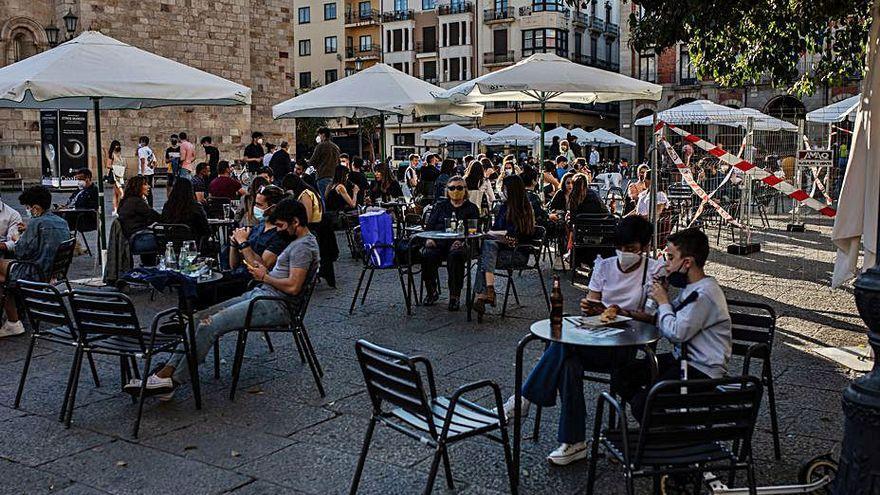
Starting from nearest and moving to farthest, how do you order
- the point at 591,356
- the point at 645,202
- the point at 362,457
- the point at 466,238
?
the point at 362,457
the point at 591,356
the point at 466,238
the point at 645,202

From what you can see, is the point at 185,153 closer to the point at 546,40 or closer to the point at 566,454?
the point at 566,454

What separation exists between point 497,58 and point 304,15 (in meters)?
17.9

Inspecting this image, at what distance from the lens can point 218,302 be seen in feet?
19.1

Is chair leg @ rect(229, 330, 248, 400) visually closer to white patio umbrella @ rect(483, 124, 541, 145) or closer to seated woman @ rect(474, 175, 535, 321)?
seated woman @ rect(474, 175, 535, 321)

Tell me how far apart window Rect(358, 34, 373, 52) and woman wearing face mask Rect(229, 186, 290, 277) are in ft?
189

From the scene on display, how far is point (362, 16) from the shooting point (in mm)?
62594

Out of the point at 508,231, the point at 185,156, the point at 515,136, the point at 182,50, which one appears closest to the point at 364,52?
the point at 182,50

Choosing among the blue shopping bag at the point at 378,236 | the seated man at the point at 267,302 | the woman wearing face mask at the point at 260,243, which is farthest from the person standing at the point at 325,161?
the seated man at the point at 267,302

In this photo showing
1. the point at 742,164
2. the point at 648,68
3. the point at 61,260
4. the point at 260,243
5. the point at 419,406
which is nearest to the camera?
the point at 419,406

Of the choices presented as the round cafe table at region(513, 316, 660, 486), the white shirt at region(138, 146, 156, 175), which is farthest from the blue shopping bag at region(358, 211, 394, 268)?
the white shirt at region(138, 146, 156, 175)

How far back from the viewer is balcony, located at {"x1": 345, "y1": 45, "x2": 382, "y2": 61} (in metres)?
61.9

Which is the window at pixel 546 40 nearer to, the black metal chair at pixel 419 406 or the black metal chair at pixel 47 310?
the black metal chair at pixel 47 310

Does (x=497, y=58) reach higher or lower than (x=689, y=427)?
higher

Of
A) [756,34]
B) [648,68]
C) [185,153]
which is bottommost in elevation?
[185,153]
